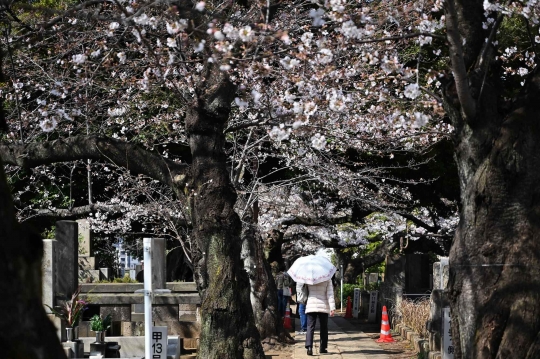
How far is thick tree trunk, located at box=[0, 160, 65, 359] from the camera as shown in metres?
3.28

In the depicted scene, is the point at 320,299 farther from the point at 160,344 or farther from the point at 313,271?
the point at 160,344

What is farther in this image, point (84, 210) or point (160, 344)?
point (84, 210)

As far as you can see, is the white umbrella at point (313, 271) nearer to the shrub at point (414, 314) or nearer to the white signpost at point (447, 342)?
the shrub at point (414, 314)

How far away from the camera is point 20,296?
3.32m

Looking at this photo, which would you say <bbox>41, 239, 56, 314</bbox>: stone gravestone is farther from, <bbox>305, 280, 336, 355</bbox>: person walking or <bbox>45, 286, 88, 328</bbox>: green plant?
<bbox>305, 280, 336, 355</bbox>: person walking

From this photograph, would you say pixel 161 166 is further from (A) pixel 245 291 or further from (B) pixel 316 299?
(B) pixel 316 299

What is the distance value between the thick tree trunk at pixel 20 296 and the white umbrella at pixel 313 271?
11551 mm

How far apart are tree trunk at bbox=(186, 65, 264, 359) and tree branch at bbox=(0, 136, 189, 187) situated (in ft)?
1.30

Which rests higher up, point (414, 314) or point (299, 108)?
point (299, 108)

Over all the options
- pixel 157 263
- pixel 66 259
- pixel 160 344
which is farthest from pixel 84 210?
pixel 157 263

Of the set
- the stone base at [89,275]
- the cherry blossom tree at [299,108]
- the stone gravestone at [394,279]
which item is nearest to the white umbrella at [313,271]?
the cherry blossom tree at [299,108]

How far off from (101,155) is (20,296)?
24.7ft

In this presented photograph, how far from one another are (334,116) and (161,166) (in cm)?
416

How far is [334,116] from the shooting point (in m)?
13.9
